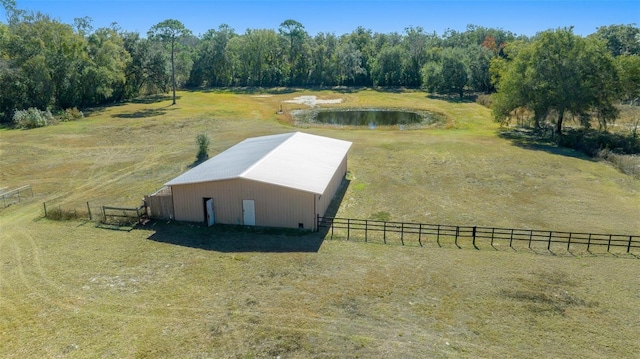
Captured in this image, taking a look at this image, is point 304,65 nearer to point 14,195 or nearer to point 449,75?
point 449,75

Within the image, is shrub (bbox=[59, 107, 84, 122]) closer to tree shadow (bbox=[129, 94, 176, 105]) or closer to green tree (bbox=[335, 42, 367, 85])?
tree shadow (bbox=[129, 94, 176, 105])

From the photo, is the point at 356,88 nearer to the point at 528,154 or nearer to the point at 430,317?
the point at 528,154

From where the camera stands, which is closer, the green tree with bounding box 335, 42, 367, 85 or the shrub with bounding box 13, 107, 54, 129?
the shrub with bounding box 13, 107, 54, 129

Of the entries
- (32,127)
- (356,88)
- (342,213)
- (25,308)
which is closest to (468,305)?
(342,213)

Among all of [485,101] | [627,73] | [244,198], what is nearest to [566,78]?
[627,73]

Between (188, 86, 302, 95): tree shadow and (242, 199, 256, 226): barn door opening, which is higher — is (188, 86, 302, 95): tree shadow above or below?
above

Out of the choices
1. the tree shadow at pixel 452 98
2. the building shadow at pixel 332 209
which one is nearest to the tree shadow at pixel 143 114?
the building shadow at pixel 332 209

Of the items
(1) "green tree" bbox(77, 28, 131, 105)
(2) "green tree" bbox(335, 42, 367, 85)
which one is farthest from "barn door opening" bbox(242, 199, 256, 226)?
(2) "green tree" bbox(335, 42, 367, 85)
